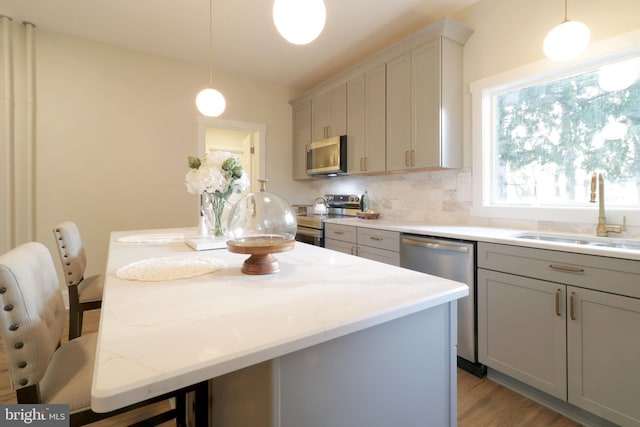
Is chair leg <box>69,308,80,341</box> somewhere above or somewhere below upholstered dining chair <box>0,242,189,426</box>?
below

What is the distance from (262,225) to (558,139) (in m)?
2.24

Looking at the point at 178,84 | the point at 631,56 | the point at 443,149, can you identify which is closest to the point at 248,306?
the point at 443,149

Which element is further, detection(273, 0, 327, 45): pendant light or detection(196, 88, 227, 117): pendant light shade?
detection(196, 88, 227, 117): pendant light shade

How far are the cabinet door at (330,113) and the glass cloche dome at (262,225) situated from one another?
7.80 ft

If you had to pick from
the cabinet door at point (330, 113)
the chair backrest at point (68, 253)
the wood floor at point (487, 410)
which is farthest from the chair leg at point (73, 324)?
the cabinet door at point (330, 113)

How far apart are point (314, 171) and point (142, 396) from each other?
3530mm

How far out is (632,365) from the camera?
53.6 inches

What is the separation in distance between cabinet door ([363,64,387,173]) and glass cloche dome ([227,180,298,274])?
1898 mm

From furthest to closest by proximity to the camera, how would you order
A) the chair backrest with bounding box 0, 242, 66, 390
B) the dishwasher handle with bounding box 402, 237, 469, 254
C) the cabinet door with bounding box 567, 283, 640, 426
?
the dishwasher handle with bounding box 402, 237, 469, 254
the cabinet door with bounding box 567, 283, 640, 426
the chair backrest with bounding box 0, 242, 66, 390

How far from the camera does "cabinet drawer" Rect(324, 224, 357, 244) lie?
2.95m

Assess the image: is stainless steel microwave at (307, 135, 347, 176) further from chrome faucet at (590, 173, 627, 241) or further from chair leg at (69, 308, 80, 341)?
chair leg at (69, 308, 80, 341)

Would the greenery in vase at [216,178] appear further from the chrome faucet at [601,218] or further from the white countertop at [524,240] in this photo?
the chrome faucet at [601,218]

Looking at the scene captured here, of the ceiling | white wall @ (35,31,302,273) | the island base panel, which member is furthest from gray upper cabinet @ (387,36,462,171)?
white wall @ (35,31,302,273)

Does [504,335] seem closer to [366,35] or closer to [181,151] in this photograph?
[366,35]
